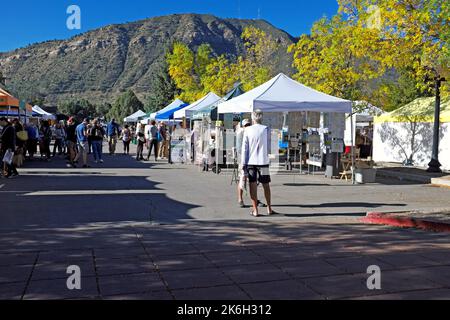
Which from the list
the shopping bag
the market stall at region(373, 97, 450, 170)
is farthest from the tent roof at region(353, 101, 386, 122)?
the shopping bag

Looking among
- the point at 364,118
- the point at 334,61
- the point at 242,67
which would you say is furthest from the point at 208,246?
the point at 242,67

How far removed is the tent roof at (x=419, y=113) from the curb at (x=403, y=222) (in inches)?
497

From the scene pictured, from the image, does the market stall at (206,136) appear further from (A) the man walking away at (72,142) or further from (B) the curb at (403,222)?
(B) the curb at (403,222)

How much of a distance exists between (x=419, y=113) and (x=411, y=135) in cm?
106

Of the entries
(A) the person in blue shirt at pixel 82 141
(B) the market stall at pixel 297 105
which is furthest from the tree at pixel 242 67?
(A) the person in blue shirt at pixel 82 141

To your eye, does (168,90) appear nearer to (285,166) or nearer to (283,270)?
(285,166)

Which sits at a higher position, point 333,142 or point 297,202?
point 333,142

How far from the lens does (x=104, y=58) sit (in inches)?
5369

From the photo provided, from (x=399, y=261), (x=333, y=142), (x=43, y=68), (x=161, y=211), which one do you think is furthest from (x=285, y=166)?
(x=43, y=68)

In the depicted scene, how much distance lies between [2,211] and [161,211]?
2898mm

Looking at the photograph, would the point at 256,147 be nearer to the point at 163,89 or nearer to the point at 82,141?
the point at 82,141

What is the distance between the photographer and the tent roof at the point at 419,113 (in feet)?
66.5

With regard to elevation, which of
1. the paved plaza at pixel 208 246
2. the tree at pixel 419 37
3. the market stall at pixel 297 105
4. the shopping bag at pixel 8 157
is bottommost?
the paved plaza at pixel 208 246

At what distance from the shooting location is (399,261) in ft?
18.9
